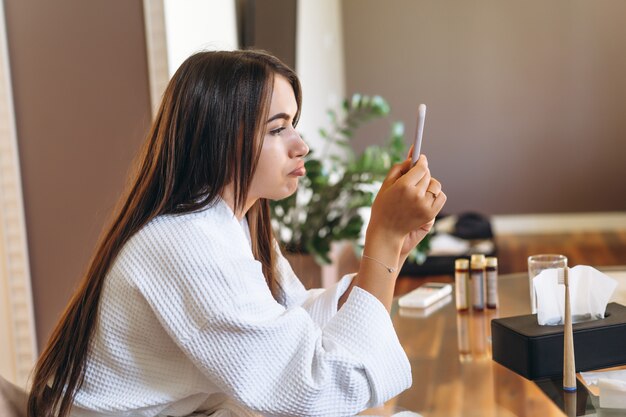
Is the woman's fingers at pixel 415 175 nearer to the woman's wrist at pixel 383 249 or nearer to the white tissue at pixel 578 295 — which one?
the woman's wrist at pixel 383 249

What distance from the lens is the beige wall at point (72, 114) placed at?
97.4 inches

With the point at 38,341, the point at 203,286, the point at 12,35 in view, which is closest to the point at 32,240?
the point at 38,341

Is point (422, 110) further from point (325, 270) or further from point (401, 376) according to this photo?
point (325, 270)

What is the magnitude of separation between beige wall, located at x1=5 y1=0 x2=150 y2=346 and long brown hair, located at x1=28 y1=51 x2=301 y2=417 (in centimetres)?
135

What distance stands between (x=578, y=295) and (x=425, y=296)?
516mm

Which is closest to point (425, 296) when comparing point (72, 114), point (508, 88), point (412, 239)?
point (412, 239)

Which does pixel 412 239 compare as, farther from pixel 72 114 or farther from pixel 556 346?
pixel 72 114

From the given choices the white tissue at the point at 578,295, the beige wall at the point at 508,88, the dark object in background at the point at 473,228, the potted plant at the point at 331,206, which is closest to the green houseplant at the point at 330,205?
the potted plant at the point at 331,206

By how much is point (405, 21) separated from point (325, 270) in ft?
10.4

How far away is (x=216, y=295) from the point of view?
3.45ft

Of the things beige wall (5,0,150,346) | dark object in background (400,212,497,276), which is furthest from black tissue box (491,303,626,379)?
dark object in background (400,212,497,276)

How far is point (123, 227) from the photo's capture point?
117 centimetres

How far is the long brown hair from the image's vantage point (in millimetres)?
1158

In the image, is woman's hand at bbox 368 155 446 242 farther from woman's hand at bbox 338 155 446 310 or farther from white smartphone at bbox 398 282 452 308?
white smartphone at bbox 398 282 452 308
